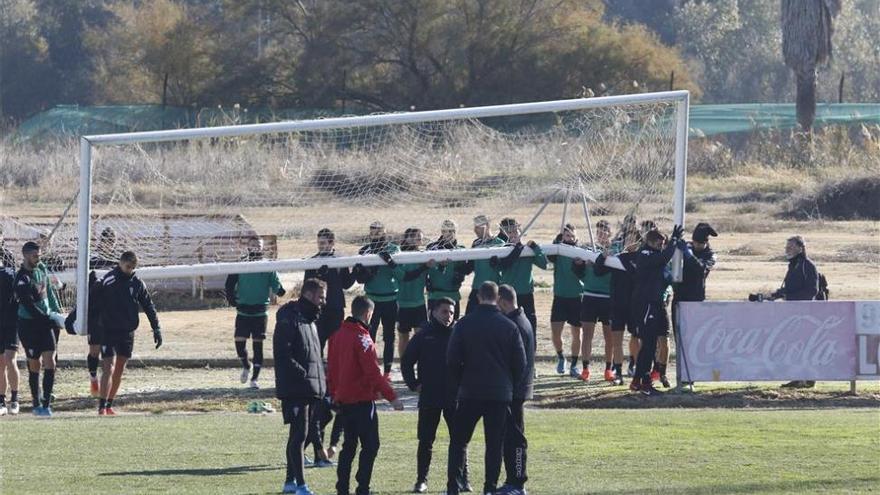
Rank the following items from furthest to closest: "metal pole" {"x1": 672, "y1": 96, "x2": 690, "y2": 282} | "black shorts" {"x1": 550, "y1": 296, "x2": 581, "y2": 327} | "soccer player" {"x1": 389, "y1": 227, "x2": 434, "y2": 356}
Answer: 1. "black shorts" {"x1": 550, "y1": 296, "x2": 581, "y2": 327}
2. "soccer player" {"x1": 389, "y1": 227, "x2": 434, "y2": 356}
3. "metal pole" {"x1": 672, "y1": 96, "x2": 690, "y2": 282}

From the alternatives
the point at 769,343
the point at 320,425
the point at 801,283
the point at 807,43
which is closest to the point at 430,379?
the point at 320,425

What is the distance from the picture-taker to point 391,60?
2122 inches

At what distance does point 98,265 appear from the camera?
18.2 metres

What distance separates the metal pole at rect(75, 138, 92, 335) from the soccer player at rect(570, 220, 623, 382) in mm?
6028

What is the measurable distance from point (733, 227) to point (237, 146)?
1969cm

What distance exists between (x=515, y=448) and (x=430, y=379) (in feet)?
2.80

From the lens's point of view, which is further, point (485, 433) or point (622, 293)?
point (622, 293)

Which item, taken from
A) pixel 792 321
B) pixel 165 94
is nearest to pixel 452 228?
pixel 792 321

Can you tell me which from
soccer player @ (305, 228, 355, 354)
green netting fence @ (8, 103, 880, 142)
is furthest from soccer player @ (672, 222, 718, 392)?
green netting fence @ (8, 103, 880, 142)

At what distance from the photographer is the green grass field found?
1212 centimetres

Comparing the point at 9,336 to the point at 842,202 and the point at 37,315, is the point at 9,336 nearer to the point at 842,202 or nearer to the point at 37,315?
the point at 37,315

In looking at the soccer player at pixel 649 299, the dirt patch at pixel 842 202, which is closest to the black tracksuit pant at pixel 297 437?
the soccer player at pixel 649 299

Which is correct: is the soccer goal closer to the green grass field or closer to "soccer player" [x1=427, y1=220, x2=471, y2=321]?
"soccer player" [x1=427, y1=220, x2=471, y2=321]

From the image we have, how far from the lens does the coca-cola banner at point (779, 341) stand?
17.9 metres
